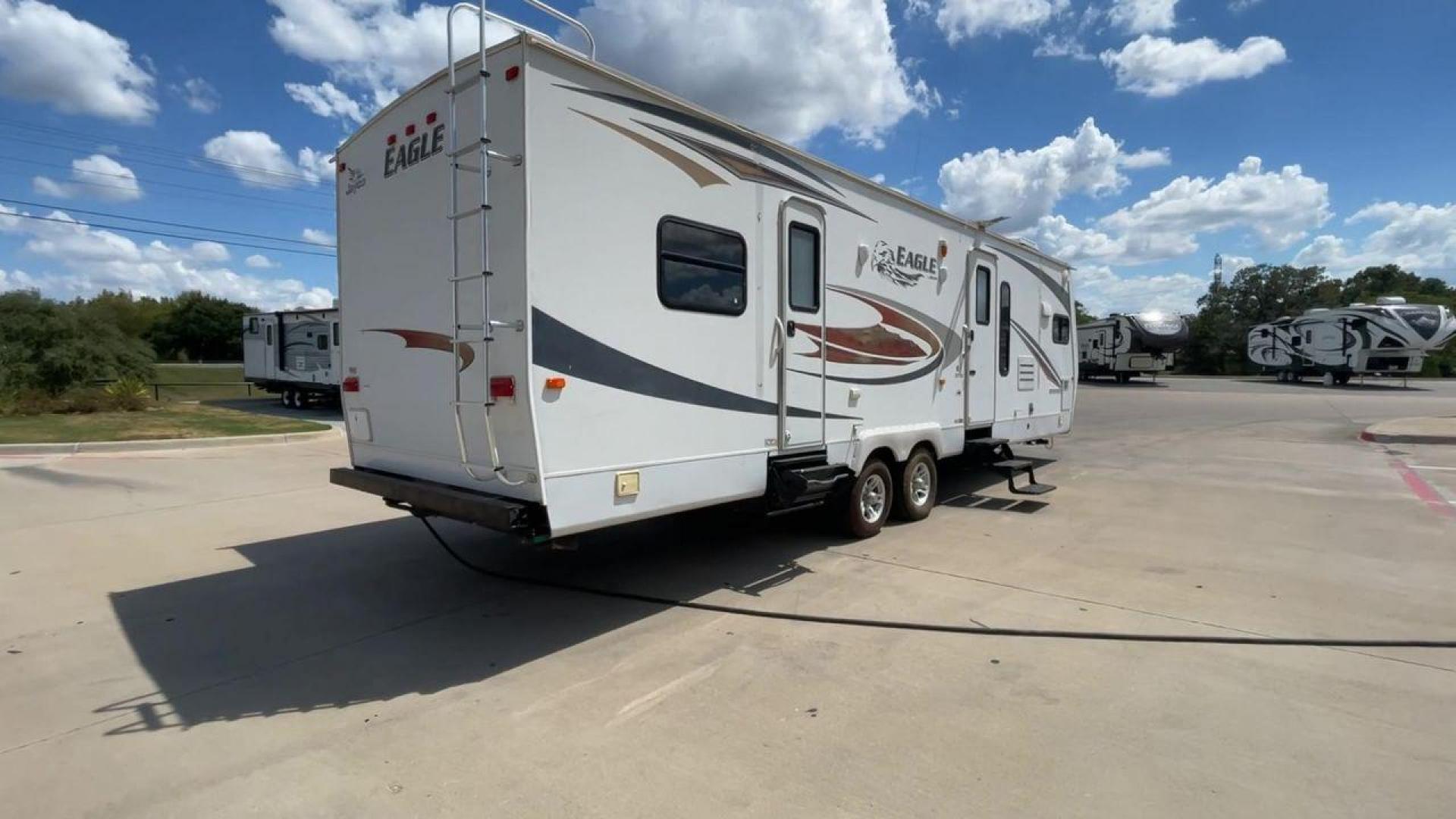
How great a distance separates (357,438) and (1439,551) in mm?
9289

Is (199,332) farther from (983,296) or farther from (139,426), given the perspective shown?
(983,296)

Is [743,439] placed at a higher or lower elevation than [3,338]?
lower

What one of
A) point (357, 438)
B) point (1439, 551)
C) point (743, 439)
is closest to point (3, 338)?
point (357, 438)

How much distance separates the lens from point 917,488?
8.05 meters

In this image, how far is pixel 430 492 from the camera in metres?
4.76

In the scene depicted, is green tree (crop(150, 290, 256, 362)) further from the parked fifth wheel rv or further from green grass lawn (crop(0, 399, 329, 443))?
the parked fifth wheel rv

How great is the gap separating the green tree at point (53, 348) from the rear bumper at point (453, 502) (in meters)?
17.3

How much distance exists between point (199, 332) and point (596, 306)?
85.4 m

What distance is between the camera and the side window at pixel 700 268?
16.0 ft

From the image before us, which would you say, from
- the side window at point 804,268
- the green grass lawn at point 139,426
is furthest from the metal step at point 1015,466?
the green grass lawn at point 139,426

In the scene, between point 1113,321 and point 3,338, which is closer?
point 3,338

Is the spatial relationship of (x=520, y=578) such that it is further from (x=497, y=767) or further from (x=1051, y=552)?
(x=1051, y=552)

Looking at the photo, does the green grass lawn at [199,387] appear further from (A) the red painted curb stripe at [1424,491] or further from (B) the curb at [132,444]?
(A) the red painted curb stripe at [1424,491]

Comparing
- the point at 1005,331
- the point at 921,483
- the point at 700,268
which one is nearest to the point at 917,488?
the point at 921,483
